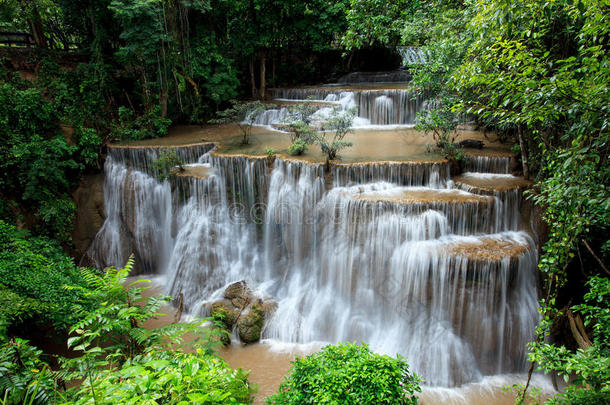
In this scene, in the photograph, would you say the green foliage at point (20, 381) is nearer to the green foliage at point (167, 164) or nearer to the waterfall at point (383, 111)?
the green foliage at point (167, 164)

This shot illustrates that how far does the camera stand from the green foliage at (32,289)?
519 centimetres

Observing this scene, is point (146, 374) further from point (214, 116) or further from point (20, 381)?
point (214, 116)

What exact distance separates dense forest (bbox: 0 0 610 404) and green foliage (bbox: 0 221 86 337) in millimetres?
38

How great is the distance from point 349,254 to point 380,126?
23.7 ft

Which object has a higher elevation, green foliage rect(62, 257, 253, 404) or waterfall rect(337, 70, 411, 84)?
waterfall rect(337, 70, 411, 84)

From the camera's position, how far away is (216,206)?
401 inches

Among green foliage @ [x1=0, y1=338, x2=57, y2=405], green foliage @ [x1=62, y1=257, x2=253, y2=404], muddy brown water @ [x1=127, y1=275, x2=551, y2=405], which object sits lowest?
muddy brown water @ [x1=127, y1=275, x2=551, y2=405]

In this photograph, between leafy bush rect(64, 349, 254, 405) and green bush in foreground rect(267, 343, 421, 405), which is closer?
leafy bush rect(64, 349, 254, 405)

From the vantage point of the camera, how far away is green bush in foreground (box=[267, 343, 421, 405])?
4.03 metres

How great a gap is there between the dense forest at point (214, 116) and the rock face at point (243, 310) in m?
1.15

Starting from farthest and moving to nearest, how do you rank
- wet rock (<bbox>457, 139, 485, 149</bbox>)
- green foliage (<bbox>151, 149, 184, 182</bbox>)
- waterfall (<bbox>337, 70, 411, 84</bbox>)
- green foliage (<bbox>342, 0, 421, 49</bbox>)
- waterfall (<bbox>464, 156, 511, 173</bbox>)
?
1. waterfall (<bbox>337, 70, 411, 84</bbox>)
2. green foliage (<bbox>151, 149, 184, 182</bbox>)
3. wet rock (<bbox>457, 139, 485, 149</bbox>)
4. waterfall (<bbox>464, 156, 511, 173</bbox>)
5. green foliage (<bbox>342, 0, 421, 49</bbox>)

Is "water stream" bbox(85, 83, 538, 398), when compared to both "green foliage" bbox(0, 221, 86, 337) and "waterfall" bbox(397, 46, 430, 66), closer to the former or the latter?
"green foliage" bbox(0, 221, 86, 337)

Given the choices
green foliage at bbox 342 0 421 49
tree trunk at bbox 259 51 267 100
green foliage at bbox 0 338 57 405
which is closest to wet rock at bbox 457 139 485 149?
green foliage at bbox 342 0 421 49

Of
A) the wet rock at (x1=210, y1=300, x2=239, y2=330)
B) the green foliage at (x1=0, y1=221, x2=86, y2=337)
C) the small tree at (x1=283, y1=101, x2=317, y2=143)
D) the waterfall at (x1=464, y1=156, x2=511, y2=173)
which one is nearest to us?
the green foliage at (x1=0, y1=221, x2=86, y2=337)
